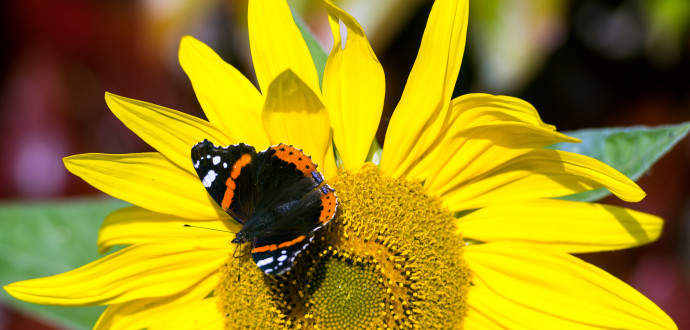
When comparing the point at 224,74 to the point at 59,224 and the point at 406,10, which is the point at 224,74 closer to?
the point at 59,224

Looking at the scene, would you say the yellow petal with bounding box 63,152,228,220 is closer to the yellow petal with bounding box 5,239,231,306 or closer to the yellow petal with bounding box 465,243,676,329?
the yellow petal with bounding box 5,239,231,306

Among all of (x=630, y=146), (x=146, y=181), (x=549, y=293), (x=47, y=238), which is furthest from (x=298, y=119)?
(x=47, y=238)

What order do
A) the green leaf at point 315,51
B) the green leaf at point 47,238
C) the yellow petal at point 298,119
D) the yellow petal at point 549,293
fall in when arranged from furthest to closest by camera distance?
the green leaf at point 47,238
the green leaf at point 315,51
the yellow petal at point 549,293
the yellow petal at point 298,119

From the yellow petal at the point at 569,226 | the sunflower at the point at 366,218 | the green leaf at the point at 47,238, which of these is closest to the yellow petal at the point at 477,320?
the sunflower at the point at 366,218

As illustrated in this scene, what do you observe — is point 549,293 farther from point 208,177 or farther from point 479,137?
point 208,177

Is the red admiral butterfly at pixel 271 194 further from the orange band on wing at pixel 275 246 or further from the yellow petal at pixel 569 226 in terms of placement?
the yellow petal at pixel 569 226

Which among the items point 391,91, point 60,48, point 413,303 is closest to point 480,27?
point 391,91

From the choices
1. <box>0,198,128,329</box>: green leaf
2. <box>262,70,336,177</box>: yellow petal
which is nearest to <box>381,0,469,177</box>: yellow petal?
<box>262,70,336,177</box>: yellow petal
